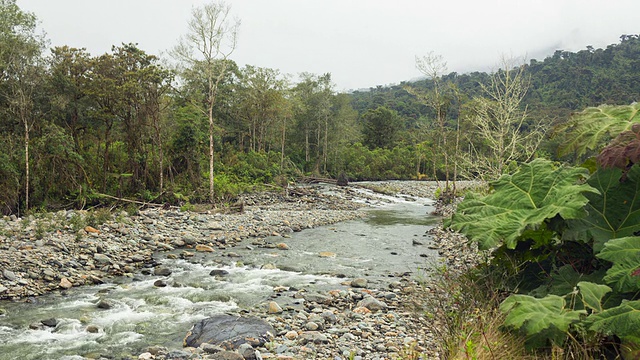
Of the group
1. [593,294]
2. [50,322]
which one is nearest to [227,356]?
[50,322]

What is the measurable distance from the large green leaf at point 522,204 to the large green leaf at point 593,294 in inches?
18.0

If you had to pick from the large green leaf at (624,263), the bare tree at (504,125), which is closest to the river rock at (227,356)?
the large green leaf at (624,263)

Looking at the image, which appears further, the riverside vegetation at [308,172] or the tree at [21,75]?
the tree at [21,75]

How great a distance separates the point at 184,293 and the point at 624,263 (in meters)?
6.82

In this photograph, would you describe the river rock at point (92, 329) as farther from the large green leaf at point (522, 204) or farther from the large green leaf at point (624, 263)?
the large green leaf at point (624, 263)

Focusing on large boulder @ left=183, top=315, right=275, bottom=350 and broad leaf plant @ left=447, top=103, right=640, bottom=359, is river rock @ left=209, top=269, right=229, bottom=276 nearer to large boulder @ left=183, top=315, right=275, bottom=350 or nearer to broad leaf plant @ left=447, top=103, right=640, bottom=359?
large boulder @ left=183, top=315, right=275, bottom=350

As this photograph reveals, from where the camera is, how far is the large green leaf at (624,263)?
234 centimetres

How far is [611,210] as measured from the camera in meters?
2.98

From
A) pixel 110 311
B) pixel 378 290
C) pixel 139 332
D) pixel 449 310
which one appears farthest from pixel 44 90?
pixel 449 310

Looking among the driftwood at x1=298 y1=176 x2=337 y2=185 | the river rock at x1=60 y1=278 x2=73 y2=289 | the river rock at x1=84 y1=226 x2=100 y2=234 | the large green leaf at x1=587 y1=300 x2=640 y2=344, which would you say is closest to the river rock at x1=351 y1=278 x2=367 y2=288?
the river rock at x1=60 y1=278 x2=73 y2=289

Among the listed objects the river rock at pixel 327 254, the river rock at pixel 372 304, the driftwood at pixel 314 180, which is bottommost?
the river rock at pixel 327 254

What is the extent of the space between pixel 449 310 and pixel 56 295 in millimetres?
6911

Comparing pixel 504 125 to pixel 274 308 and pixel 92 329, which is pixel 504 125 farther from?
pixel 92 329

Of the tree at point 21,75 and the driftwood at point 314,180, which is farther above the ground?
the tree at point 21,75
